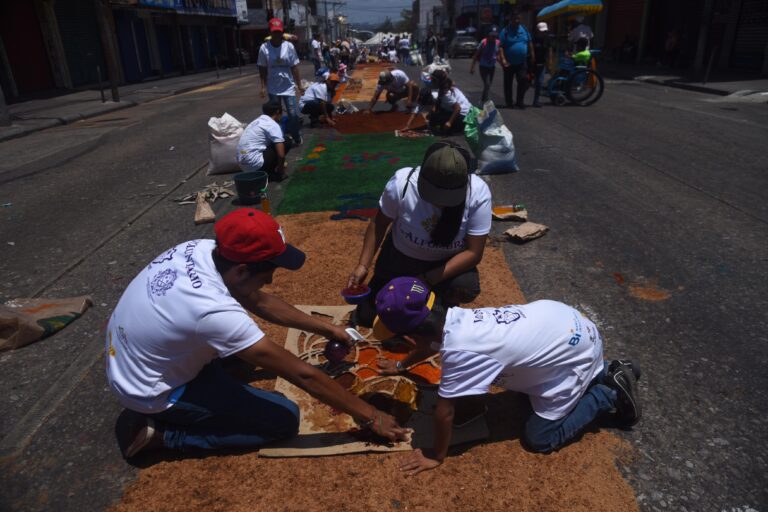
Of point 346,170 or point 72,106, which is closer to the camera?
point 346,170

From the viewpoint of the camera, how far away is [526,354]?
228 cm

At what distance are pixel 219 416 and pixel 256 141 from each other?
15.8 ft

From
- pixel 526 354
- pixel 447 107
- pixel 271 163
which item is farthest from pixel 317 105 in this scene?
pixel 526 354

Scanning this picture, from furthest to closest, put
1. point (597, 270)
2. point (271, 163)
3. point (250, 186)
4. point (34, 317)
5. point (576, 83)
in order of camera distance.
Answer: point (576, 83), point (271, 163), point (250, 186), point (597, 270), point (34, 317)

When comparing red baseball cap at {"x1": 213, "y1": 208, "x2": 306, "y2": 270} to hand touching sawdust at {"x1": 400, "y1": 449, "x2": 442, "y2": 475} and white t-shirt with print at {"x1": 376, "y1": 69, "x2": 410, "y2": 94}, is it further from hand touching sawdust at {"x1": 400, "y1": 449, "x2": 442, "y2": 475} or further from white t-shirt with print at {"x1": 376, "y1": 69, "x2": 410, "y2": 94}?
white t-shirt with print at {"x1": 376, "y1": 69, "x2": 410, "y2": 94}

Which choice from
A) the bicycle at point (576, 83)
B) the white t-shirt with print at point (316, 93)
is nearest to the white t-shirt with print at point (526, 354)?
the white t-shirt with print at point (316, 93)

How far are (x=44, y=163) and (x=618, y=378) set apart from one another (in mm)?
9422

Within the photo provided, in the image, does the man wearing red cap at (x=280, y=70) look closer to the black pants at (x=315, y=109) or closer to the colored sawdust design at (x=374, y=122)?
the colored sawdust design at (x=374, y=122)

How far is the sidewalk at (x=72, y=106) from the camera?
40.3 feet

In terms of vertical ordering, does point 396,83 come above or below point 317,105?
above

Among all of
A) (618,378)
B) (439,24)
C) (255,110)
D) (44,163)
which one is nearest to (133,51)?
(255,110)

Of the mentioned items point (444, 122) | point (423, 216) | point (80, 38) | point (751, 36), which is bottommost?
point (444, 122)

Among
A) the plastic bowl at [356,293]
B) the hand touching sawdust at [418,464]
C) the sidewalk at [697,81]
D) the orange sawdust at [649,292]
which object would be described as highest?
the sidewalk at [697,81]

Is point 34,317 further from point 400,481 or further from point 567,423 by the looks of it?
point 567,423
